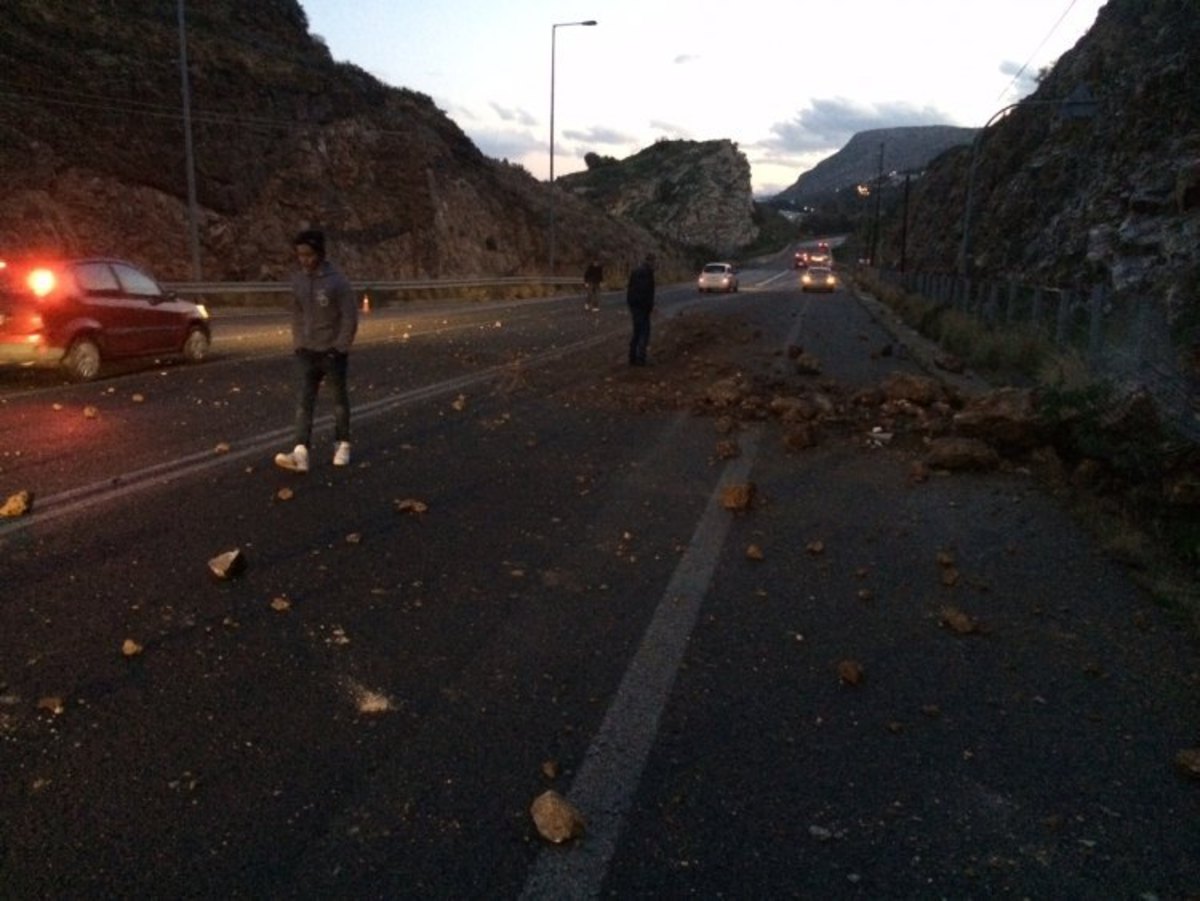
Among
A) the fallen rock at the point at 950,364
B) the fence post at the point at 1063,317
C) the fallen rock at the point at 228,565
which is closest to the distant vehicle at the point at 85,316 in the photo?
the fallen rock at the point at 228,565

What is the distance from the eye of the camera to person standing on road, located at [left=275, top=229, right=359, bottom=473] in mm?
7734

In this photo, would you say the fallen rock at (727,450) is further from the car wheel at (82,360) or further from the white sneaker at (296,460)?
the car wheel at (82,360)

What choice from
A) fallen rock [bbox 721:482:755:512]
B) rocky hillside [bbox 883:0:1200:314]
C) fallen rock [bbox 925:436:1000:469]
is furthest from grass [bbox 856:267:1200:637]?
rocky hillside [bbox 883:0:1200:314]

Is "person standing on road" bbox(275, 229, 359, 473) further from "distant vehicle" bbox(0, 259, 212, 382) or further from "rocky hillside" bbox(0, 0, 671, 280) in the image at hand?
"rocky hillside" bbox(0, 0, 671, 280)

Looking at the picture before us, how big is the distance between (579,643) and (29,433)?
672cm

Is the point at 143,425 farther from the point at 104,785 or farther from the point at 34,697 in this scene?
the point at 104,785

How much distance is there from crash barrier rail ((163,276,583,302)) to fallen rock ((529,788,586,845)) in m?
16.3

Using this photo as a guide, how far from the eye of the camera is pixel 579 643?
4422mm

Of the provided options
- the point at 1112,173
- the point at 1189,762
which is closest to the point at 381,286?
the point at 1112,173

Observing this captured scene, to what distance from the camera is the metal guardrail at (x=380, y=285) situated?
27.1 m

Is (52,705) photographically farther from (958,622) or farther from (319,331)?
(319,331)

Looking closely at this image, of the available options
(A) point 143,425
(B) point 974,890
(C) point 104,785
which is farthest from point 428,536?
(A) point 143,425

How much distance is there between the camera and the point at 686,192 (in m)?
123

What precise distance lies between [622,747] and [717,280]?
47.4m
